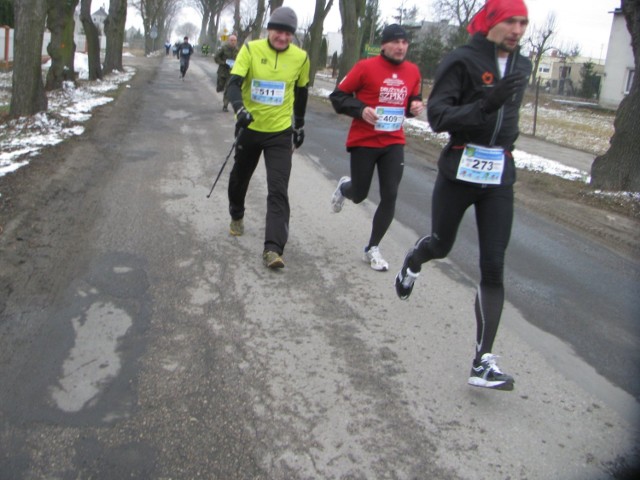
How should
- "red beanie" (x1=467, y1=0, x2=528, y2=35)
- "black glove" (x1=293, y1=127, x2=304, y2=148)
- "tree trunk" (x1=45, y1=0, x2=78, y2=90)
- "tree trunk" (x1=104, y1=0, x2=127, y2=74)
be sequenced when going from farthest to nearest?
"tree trunk" (x1=104, y1=0, x2=127, y2=74) → "tree trunk" (x1=45, y1=0, x2=78, y2=90) → "black glove" (x1=293, y1=127, x2=304, y2=148) → "red beanie" (x1=467, y1=0, x2=528, y2=35)

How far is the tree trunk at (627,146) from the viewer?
31.3ft

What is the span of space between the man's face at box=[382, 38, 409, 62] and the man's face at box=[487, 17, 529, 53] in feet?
5.51

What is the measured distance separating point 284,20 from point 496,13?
81.9 inches

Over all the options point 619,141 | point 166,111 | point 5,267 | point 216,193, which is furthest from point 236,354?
point 166,111

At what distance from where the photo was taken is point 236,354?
3.73m

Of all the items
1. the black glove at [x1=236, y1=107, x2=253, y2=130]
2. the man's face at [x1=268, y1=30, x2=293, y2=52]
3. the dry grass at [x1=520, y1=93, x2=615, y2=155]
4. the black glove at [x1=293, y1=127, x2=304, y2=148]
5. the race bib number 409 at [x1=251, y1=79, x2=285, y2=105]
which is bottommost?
the dry grass at [x1=520, y1=93, x2=615, y2=155]

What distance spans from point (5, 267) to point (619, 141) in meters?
8.44

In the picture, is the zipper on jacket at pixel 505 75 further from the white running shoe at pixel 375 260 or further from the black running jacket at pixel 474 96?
the white running shoe at pixel 375 260

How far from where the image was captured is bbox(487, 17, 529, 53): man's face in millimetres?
3291

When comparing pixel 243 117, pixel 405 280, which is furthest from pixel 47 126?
pixel 405 280

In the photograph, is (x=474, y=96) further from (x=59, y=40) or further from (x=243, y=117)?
(x=59, y=40)

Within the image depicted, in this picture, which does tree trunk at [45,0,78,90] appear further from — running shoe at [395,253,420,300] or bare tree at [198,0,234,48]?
bare tree at [198,0,234,48]

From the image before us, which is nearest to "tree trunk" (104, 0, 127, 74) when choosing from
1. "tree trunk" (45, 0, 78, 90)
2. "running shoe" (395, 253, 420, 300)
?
"tree trunk" (45, 0, 78, 90)

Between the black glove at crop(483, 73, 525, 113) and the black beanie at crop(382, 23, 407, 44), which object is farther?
the black beanie at crop(382, 23, 407, 44)
